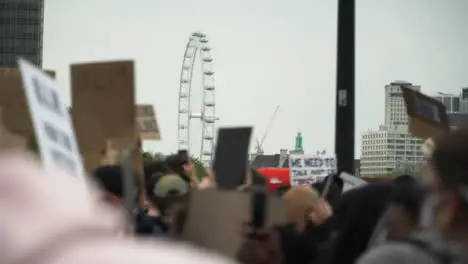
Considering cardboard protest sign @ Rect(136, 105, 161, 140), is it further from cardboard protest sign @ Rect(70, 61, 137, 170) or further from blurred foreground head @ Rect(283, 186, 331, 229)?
cardboard protest sign @ Rect(70, 61, 137, 170)

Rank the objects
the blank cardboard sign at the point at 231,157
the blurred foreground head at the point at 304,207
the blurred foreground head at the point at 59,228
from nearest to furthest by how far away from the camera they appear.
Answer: the blurred foreground head at the point at 59,228
the blank cardboard sign at the point at 231,157
the blurred foreground head at the point at 304,207

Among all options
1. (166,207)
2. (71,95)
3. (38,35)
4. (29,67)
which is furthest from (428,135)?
(38,35)

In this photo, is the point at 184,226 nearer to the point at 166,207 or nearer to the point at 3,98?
the point at 3,98

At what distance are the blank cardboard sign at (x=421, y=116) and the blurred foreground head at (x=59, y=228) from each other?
201 inches

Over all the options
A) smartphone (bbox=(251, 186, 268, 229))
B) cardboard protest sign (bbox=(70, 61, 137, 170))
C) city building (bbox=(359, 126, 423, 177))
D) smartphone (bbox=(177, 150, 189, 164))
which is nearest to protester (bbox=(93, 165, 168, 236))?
cardboard protest sign (bbox=(70, 61, 137, 170))

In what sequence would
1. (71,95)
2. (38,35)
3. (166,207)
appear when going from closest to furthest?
(71,95) → (166,207) → (38,35)

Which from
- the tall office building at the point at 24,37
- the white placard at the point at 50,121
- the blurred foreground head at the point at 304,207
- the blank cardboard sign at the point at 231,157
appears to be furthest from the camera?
the tall office building at the point at 24,37

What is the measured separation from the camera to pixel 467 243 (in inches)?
91.0

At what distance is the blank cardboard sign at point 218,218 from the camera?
2.33 meters

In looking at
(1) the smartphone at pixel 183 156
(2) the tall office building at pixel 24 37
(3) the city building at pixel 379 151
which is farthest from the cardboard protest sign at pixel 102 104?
(2) the tall office building at pixel 24 37

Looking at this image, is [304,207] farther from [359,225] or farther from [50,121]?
[50,121]

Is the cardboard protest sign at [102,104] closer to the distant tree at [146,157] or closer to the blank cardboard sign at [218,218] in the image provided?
the blank cardboard sign at [218,218]

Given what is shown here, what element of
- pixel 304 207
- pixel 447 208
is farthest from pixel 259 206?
pixel 304 207

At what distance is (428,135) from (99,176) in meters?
2.56
